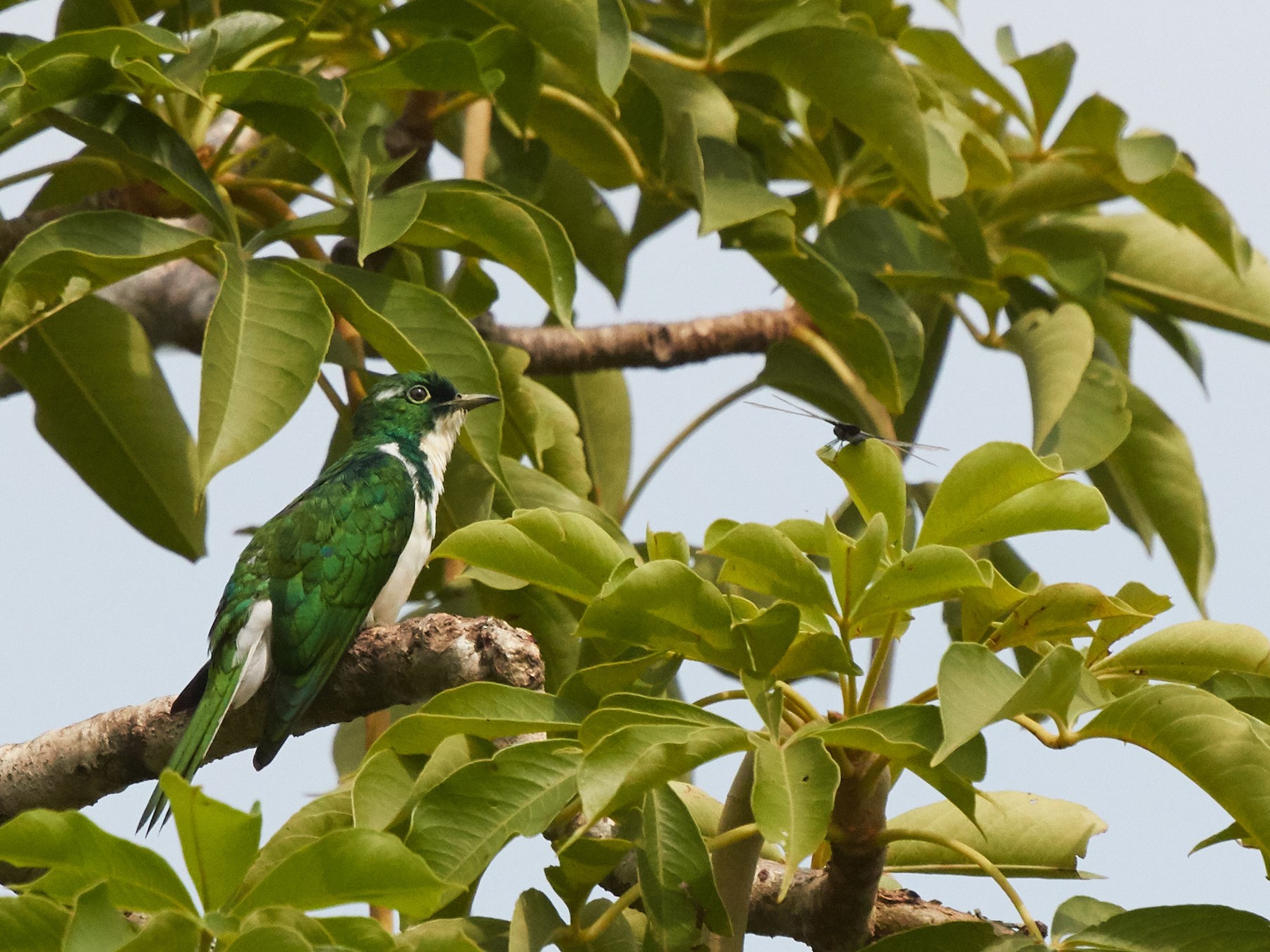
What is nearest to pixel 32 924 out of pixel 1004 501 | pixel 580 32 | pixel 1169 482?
pixel 1004 501

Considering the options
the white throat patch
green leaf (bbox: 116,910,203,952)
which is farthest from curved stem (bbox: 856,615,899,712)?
the white throat patch

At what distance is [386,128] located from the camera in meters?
4.33

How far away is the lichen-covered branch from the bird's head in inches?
37.5

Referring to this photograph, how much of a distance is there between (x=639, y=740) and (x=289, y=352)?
1.14 m

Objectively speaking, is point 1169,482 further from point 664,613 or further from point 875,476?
point 664,613

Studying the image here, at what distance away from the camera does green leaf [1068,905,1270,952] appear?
2.16 m

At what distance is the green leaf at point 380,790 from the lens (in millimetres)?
2242

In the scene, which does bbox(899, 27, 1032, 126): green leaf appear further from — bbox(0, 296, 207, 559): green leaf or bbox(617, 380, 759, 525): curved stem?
bbox(0, 296, 207, 559): green leaf

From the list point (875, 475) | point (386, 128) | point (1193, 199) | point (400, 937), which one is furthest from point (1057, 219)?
point (400, 937)

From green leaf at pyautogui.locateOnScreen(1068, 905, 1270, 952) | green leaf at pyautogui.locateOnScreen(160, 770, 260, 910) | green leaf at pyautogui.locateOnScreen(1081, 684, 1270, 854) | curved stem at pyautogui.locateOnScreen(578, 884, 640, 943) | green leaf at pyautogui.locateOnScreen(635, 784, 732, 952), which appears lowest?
green leaf at pyautogui.locateOnScreen(1068, 905, 1270, 952)

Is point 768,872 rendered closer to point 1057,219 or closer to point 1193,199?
point 1193,199

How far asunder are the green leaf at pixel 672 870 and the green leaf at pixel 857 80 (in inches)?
79.6

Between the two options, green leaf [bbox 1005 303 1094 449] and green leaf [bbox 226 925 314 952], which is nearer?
green leaf [bbox 226 925 314 952]

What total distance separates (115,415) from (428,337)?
143 centimetres
